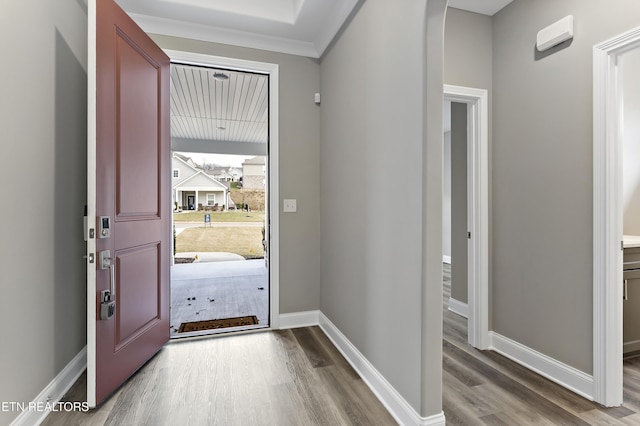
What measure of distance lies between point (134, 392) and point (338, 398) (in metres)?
1.22

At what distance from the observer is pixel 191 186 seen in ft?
25.5

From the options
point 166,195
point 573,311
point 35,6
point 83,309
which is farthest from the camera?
point 166,195

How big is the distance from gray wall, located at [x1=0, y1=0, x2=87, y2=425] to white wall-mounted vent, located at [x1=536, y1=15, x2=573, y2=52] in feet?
9.78

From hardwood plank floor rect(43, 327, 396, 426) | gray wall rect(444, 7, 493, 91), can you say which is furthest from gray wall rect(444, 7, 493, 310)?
hardwood plank floor rect(43, 327, 396, 426)

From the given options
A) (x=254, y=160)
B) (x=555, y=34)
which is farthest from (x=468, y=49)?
(x=254, y=160)

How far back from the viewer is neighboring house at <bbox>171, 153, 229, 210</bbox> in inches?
299

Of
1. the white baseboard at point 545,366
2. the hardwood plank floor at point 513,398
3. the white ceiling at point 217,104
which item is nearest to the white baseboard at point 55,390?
the hardwood plank floor at point 513,398

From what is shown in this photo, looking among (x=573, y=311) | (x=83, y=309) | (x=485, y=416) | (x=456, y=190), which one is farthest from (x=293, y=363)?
(x=456, y=190)

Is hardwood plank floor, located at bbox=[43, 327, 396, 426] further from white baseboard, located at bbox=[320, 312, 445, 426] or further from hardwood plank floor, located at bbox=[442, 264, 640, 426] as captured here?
hardwood plank floor, located at bbox=[442, 264, 640, 426]

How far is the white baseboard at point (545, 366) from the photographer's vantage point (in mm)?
1891

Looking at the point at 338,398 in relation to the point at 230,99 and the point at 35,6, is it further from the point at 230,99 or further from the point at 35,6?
the point at 230,99

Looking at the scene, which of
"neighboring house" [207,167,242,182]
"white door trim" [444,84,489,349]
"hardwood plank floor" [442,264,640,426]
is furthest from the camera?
"neighboring house" [207,167,242,182]

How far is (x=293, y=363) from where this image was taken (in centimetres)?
228

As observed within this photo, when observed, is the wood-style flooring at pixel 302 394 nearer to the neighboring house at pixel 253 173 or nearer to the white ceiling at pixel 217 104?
Answer: the white ceiling at pixel 217 104
